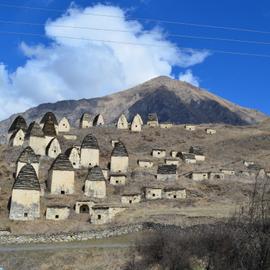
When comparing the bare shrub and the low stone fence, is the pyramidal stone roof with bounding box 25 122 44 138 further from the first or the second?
the bare shrub

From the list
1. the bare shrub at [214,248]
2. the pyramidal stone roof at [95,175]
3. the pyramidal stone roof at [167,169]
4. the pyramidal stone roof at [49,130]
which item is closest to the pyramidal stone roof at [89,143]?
the pyramidal stone roof at [49,130]

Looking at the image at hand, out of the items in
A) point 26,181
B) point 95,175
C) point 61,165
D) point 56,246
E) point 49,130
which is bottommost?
point 56,246

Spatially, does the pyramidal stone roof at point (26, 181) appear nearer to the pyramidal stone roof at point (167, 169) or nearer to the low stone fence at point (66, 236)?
the low stone fence at point (66, 236)

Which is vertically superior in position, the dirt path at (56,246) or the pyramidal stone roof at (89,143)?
the pyramidal stone roof at (89,143)

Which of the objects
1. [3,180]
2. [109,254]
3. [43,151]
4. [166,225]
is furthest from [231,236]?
[43,151]

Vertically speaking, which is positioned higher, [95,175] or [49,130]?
[49,130]

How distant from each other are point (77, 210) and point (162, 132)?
4618cm

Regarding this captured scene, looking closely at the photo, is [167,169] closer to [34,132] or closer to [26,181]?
[26,181]

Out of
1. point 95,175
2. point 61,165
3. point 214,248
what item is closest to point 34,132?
point 61,165

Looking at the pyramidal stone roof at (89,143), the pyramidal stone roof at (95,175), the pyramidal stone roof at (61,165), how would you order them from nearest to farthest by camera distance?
the pyramidal stone roof at (95,175)
the pyramidal stone roof at (61,165)
the pyramidal stone roof at (89,143)

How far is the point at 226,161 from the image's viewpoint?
3081 inches

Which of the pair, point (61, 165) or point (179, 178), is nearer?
point (61, 165)

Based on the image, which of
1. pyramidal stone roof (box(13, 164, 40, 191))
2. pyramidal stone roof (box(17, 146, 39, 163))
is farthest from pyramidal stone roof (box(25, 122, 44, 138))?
pyramidal stone roof (box(13, 164, 40, 191))

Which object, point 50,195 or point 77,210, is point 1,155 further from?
point 77,210
